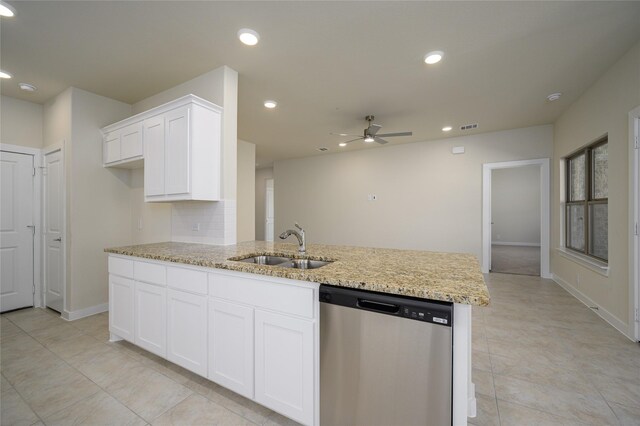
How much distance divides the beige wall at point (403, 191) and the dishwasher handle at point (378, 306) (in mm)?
4893

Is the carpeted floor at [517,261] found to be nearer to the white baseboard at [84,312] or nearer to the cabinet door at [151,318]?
the cabinet door at [151,318]

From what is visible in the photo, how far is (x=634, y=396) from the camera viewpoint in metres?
1.80

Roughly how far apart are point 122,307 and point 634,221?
475cm

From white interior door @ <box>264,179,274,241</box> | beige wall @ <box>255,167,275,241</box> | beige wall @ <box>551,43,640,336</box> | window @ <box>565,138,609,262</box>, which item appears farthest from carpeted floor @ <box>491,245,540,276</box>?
beige wall @ <box>255,167,275,241</box>

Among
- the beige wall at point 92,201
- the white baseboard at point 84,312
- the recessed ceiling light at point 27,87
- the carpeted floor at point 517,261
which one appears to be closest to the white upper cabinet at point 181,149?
the beige wall at point 92,201

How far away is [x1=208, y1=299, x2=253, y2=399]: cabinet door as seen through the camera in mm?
1661

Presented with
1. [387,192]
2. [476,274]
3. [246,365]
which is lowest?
[246,365]

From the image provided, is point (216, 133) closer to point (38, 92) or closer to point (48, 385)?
point (48, 385)

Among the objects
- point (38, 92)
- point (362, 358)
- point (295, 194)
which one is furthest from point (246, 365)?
point (295, 194)

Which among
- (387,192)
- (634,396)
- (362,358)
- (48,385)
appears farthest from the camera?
(387,192)

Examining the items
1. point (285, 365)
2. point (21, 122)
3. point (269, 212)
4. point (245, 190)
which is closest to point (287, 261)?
point (285, 365)

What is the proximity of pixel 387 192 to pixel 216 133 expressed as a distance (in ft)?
14.3

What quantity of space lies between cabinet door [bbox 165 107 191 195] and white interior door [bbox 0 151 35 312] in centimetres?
254

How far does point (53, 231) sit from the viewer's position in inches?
137
